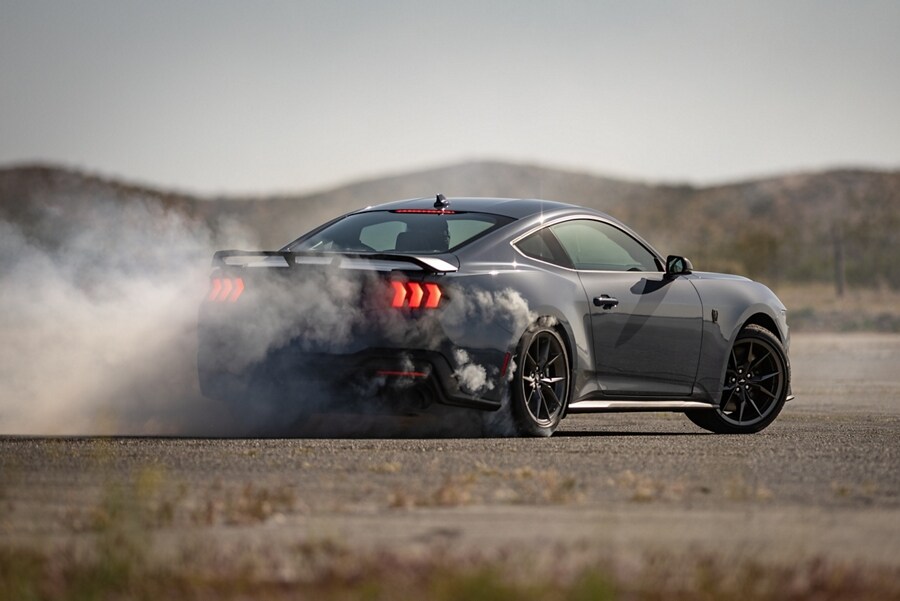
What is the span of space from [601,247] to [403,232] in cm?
156

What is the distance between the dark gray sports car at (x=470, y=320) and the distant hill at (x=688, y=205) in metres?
82.3

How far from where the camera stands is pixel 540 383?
1164cm

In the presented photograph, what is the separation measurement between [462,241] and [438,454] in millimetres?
1848

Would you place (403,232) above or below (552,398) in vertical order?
above

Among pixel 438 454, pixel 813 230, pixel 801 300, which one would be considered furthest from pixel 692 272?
pixel 813 230

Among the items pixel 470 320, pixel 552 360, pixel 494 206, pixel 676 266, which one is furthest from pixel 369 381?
pixel 676 266

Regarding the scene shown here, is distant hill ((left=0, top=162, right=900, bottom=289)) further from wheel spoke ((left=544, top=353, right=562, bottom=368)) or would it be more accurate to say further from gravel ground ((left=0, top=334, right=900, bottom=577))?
gravel ground ((left=0, top=334, right=900, bottom=577))

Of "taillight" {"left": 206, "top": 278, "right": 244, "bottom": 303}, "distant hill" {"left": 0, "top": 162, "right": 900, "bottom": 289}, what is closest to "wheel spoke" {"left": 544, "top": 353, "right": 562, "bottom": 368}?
"taillight" {"left": 206, "top": 278, "right": 244, "bottom": 303}

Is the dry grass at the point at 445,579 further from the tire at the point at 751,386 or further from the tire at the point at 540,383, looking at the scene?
the tire at the point at 751,386

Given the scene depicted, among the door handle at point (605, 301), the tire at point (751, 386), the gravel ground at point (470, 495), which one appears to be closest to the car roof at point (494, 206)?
the door handle at point (605, 301)

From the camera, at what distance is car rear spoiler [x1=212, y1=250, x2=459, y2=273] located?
36.2ft

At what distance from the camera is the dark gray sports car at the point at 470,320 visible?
434 inches

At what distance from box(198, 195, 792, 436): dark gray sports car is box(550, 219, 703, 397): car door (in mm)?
13

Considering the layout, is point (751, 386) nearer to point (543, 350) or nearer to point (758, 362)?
point (758, 362)
